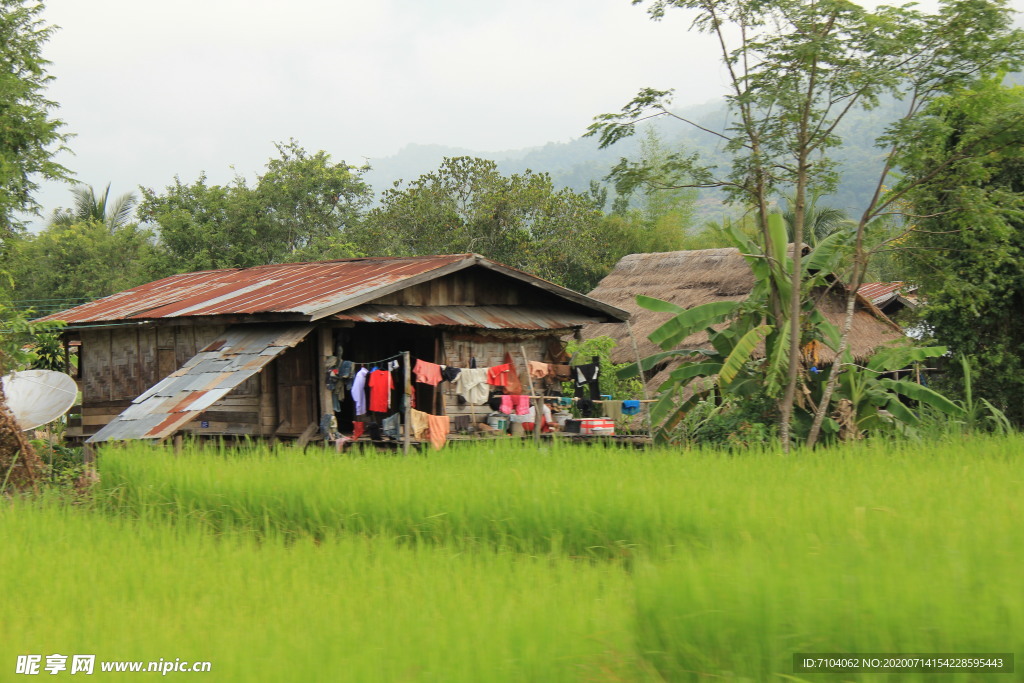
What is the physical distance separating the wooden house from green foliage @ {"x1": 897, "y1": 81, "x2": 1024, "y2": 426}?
4862 millimetres

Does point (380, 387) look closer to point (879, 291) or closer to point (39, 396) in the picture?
point (39, 396)

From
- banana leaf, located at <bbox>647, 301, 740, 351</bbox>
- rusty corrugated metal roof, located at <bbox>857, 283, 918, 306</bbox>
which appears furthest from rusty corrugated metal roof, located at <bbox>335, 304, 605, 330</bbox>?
rusty corrugated metal roof, located at <bbox>857, 283, 918, 306</bbox>

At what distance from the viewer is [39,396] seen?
43.8 feet

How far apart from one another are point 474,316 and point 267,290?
309 centimetres

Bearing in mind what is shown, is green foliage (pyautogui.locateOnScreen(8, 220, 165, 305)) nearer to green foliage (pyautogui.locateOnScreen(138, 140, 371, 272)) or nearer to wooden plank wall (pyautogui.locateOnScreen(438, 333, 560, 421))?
green foliage (pyautogui.locateOnScreen(138, 140, 371, 272))

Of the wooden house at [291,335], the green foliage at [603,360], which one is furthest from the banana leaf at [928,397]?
A: the green foliage at [603,360]

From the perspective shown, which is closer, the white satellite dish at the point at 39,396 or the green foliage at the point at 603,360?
the white satellite dish at the point at 39,396

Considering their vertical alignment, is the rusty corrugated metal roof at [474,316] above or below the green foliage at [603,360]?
above

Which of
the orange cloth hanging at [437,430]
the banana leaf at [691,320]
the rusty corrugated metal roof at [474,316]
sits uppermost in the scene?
the rusty corrugated metal roof at [474,316]

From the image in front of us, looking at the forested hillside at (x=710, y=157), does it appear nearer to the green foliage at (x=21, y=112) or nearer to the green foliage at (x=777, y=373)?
the green foliage at (x=777, y=373)

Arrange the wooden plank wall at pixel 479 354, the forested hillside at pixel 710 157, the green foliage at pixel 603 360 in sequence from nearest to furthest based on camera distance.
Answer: the wooden plank wall at pixel 479 354
the green foliage at pixel 603 360
the forested hillside at pixel 710 157

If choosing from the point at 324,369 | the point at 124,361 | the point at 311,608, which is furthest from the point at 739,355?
the point at 124,361

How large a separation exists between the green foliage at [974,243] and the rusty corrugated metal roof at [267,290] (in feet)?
19.8

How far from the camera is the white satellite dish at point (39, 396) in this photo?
507 inches
